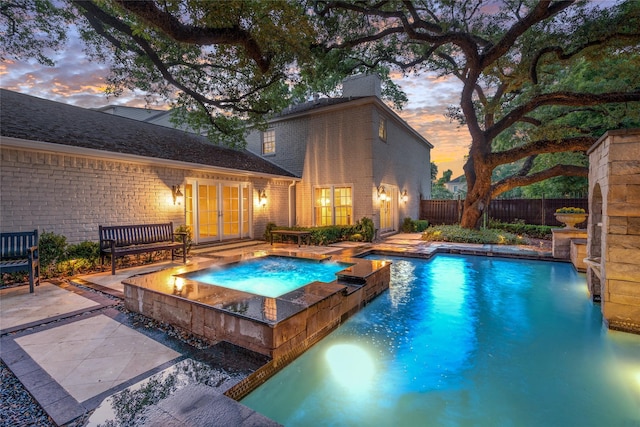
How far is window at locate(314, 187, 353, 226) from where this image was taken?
11898 mm

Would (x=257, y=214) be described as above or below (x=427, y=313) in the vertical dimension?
above

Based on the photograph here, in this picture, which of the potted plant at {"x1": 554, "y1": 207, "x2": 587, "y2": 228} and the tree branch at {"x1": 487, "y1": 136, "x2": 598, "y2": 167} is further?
the tree branch at {"x1": 487, "y1": 136, "x2": 598, "y2": 167}

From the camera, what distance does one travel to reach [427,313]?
458 centimetres

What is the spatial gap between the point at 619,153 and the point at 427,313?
337cm

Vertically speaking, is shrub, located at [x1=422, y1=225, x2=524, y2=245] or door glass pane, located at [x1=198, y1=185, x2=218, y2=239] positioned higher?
door glass pane, located at [x1=198, y1=185, x2=218, y2=239]

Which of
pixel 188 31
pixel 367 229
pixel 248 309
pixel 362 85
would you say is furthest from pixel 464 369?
pixel 362 85

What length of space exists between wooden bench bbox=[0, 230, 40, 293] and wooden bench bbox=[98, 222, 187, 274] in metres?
1.12

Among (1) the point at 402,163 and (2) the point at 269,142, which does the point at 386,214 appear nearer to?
(1) the point at 402,163

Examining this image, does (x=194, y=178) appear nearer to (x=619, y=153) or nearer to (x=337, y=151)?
(x=337, y=151)

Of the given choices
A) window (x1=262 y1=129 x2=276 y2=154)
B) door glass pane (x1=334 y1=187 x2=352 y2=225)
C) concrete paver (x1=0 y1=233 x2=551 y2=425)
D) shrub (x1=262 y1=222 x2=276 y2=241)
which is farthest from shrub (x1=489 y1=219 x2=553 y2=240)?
concrete paver (x1=0 y1=233 x2=551 y2=425)

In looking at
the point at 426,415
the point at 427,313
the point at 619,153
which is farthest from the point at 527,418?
the point at 619,153

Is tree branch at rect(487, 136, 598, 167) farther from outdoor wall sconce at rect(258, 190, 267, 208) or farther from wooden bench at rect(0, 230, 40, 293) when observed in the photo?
wooden bench at rect(0, 230, 40, 293)

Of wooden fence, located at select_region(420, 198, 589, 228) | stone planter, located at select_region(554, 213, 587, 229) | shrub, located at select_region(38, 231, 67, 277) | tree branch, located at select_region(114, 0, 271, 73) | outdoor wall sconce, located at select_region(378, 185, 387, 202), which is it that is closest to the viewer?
tree branch, located at select_region(114, 0, 271, 73)

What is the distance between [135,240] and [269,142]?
886cm
